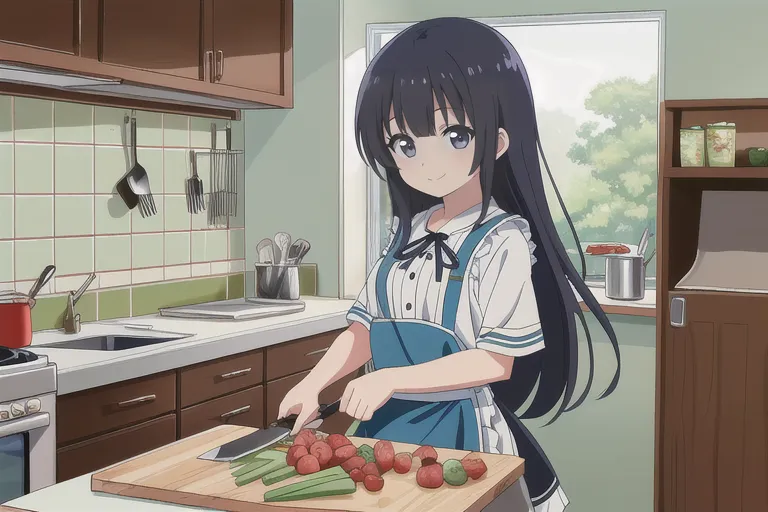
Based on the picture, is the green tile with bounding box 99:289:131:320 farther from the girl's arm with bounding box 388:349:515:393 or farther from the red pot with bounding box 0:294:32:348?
the girl's arm with bounding box 388:349:515:393

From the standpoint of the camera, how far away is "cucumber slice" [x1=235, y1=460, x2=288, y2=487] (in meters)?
1.65

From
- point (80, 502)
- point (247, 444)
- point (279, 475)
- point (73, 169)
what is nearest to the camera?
point (80, 502)

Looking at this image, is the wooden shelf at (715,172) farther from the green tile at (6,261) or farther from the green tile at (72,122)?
the green tile at (6,261)

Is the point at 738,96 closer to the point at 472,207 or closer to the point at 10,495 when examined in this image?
the point at 472,207

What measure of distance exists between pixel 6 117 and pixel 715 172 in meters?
2.19

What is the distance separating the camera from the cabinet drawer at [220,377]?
2852 mm

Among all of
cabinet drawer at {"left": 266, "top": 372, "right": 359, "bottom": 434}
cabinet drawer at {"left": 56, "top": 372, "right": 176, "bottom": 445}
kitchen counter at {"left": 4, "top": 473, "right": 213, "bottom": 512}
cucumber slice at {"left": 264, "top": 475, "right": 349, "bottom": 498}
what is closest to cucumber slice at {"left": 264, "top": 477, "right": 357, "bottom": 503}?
cucumber slice at {"left": 264, "top": 475, "right": 349, "bottom": 498}

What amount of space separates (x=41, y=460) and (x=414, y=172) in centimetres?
162

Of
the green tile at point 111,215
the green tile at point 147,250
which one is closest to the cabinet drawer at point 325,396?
the green tile at point 147,250

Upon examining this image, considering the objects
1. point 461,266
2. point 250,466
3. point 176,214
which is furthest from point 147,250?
point 250,466

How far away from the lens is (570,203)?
3.53m

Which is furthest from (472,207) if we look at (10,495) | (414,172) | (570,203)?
(10,495)

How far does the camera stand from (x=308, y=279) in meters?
3.97

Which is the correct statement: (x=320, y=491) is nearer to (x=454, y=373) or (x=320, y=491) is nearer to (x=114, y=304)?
(x=454, y=373)
